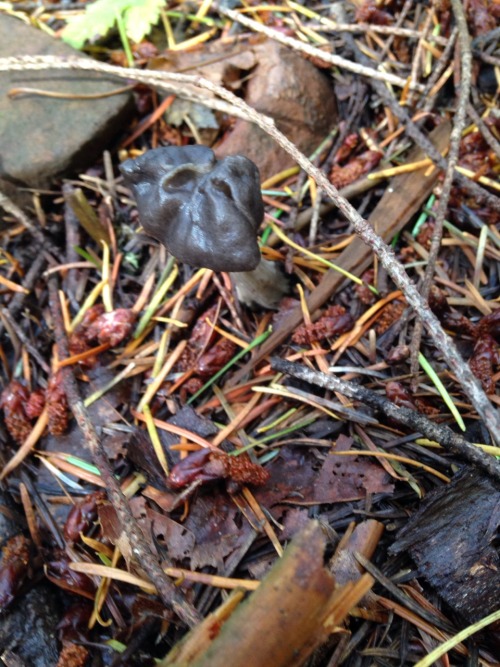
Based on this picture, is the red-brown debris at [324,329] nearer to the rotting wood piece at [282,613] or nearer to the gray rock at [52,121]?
the rotting wood piece at [282,613]

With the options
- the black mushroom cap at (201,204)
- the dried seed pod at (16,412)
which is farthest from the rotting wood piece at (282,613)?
the dried seed pod at (16,412)

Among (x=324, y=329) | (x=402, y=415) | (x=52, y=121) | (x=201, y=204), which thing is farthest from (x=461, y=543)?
(x=52, y=121)

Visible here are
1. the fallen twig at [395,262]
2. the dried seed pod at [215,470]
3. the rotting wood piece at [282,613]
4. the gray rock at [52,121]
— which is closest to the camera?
the rotting wood piece at [282,613]

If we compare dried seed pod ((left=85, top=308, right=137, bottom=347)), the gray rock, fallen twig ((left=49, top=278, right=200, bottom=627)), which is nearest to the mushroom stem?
dried seed pod ((left=85, top=308, right=137, bottom=347))

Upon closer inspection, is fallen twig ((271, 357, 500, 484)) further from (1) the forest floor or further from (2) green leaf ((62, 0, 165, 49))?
(2) green leaf ((62, 0, 165, 49))

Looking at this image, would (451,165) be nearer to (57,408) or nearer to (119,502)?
(119,502)
